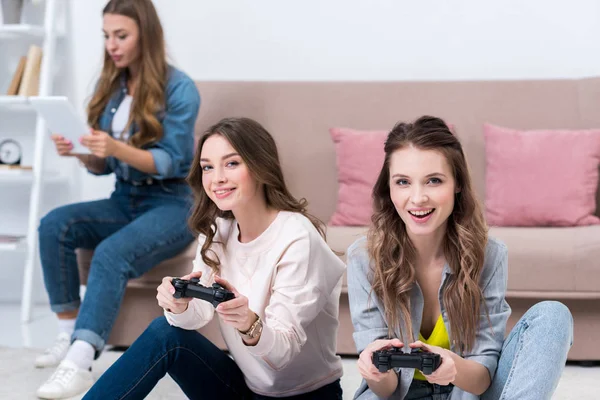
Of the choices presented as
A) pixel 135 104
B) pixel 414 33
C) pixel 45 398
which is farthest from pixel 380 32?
pixel 45 398

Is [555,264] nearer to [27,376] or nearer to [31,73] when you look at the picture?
[27,376]

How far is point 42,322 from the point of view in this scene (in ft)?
11.2

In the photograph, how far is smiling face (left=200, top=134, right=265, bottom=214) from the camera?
72.4 inches

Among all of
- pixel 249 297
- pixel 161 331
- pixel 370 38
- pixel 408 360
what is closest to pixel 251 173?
pixel 249 297

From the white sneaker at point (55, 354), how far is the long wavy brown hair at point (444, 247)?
4.31 ft

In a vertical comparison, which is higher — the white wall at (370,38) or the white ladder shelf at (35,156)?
the white wall at (370,38)

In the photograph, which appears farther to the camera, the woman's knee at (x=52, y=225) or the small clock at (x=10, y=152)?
the small clock at (x=10, y=152)

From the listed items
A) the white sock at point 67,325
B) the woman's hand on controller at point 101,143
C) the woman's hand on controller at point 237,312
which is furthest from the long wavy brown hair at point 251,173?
the white sock at point 67,325

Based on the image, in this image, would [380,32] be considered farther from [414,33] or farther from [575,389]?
[575,389]

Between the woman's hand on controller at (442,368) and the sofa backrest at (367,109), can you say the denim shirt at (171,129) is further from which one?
the woman's hand on controller at (442,368)

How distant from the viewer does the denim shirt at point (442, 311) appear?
1602 mm

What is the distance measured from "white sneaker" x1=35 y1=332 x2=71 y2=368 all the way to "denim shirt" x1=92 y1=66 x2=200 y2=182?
0.53 m

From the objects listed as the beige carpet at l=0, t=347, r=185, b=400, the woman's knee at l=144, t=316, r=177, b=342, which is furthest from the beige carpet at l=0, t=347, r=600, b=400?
the woman's knee at l=144, t=316, r=177, b=342

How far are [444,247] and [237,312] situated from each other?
44 centimetres
